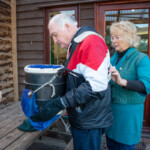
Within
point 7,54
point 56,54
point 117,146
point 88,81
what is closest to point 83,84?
point 88,81

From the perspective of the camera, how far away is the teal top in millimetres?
1531

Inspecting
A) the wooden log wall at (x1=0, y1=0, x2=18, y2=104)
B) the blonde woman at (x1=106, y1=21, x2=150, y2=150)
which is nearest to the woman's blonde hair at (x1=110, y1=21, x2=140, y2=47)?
the blonde woman at (x1=106, y1=21, x2=150, y2=150)

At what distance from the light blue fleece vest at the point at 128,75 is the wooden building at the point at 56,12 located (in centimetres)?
177

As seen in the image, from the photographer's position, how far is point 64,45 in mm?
1396

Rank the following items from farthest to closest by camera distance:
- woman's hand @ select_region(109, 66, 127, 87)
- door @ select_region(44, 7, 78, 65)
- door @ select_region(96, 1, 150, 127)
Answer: door @ select_region(44, 7, 78, 65) → door @ select_region(96, 1, 150, 127) → woman's hand @ select_region(109, 66, 127, 87)

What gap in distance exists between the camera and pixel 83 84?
3.71 ft

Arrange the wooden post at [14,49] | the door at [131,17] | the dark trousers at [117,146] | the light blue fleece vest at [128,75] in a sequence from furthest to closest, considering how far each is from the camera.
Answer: the wooden post at [14,49] → the door at [131,17] → the dark trousers at [117,146] → the light blue fleece vest at [128,75]

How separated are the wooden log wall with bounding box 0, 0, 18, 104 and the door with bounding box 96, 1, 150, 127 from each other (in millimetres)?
2006

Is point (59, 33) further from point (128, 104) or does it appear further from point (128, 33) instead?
point (128, 104)

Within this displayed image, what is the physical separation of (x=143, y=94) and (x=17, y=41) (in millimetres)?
3350

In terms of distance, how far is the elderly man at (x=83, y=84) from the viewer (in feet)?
3.67

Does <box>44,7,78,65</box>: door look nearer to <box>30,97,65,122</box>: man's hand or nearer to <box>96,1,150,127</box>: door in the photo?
<box>96,1,150,127</box>: door

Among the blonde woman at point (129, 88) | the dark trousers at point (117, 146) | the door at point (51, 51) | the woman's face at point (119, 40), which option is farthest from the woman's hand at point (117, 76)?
the door at point (51, 51)

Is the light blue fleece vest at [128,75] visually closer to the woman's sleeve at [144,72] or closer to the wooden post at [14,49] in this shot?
the woman's sleeve at [144,72]
